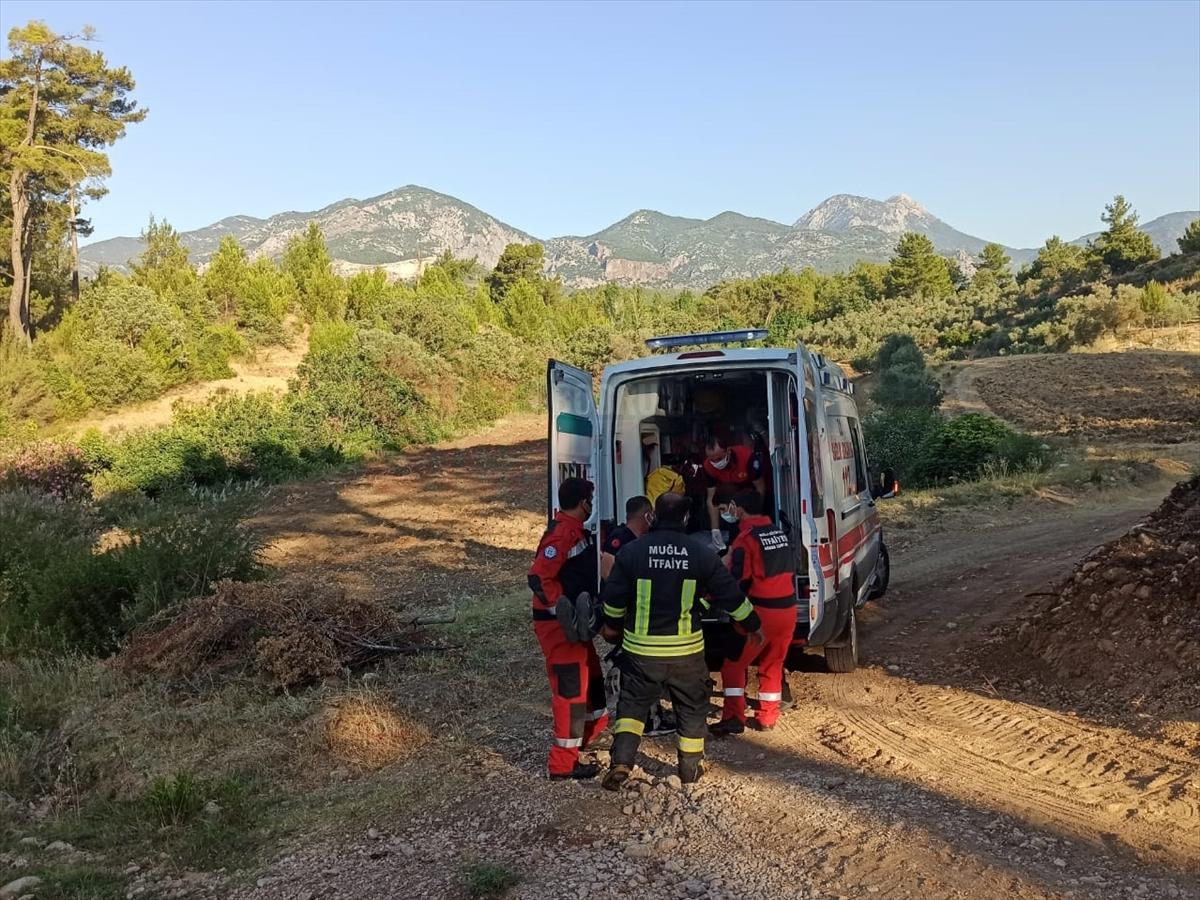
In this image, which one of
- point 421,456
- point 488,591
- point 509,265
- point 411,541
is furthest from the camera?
point 509,265

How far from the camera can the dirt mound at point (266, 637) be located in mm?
7734

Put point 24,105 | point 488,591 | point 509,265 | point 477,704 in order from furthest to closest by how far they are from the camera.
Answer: point 509,265 → point 24,105 → point 488,591 → point 477,704

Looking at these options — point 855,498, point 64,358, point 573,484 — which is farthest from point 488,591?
point 64,358

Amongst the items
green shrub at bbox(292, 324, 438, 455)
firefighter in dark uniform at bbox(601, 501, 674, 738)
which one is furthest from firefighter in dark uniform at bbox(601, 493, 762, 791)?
green shrub at bbox(292, 324, 438, 455)

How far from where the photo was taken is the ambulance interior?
23.2 feet

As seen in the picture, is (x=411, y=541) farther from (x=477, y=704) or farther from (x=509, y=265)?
(x=509, y=265)

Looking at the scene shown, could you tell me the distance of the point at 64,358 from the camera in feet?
106

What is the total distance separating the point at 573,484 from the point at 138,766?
3430 mm

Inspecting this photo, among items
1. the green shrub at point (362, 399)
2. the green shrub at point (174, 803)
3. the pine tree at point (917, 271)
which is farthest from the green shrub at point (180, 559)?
the pine tree at point (917, 271)

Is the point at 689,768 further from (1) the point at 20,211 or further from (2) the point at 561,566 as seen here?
(1) the point at 20,211

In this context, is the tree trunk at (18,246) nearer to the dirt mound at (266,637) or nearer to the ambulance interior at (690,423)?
the dirt mound at (266,637)

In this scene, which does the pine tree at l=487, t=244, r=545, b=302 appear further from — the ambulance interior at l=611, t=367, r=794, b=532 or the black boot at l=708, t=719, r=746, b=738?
the black boot at l=708, t=719, r=746, b=738

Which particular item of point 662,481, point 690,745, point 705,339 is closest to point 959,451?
point 705,339

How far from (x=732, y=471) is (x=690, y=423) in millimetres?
869
